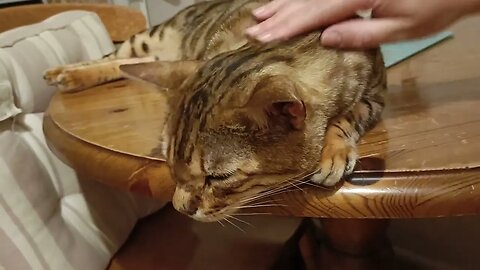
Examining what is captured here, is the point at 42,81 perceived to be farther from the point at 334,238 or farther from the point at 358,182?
the point at 358,182

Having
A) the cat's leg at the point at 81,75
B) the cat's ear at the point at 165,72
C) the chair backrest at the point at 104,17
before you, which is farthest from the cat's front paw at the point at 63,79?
the chair backrest at the point at 104,17

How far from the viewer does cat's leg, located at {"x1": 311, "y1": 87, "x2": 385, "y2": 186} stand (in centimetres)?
65

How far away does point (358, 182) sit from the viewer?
645mm

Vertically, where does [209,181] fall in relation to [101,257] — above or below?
above

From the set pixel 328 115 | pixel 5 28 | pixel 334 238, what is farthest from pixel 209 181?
pixel 5 28

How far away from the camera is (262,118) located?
65 cm

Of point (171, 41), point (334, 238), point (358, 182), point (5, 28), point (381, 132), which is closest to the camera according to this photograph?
point (358, 182)

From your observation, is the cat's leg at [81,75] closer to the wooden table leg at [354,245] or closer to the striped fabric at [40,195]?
the striped fabric at [40,195]

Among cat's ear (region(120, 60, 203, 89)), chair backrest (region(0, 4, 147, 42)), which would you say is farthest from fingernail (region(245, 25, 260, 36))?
chair backrest (region(0, 4, 147, 42))

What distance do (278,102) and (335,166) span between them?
10cm

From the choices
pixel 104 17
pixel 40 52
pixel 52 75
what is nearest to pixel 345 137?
pixel 52 75

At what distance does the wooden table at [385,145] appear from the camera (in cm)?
63

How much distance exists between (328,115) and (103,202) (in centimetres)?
57

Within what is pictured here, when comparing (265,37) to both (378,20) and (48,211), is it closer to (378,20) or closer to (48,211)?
(378,20)
